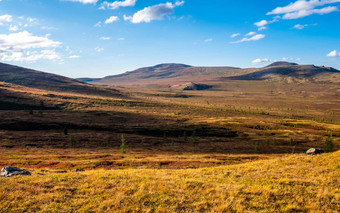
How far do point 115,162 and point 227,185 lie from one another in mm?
25135

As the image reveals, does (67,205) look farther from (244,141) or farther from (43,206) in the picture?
(244,141)

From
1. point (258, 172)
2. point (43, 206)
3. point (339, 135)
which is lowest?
point (339, 135)

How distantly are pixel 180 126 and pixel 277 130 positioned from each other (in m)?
43.2

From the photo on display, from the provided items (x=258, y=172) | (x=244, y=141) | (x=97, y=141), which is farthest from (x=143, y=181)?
(x=244, y=141)

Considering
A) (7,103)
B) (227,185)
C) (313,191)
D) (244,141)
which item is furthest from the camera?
(7,103)

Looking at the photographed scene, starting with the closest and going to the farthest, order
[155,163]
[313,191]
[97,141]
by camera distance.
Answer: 1. [313,191]
2. [155,163]
3. [97,141]

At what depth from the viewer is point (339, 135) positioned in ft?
284

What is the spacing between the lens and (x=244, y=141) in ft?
246

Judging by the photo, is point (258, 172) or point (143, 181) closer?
point (143, 181)

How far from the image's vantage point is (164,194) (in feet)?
47.0

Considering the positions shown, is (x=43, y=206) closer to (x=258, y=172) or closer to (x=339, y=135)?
(x=258, y=172)

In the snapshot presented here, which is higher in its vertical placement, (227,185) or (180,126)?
(227,185)

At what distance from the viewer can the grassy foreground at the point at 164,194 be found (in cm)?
1252

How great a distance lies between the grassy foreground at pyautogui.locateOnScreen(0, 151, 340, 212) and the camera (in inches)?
493
